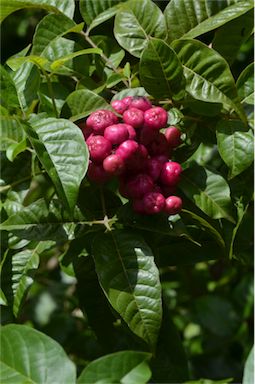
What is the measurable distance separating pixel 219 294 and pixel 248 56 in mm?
592

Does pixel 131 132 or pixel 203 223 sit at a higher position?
pixel 131 132

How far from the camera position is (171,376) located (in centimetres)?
127

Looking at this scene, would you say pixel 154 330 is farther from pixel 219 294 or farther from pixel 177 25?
pixel 219 294

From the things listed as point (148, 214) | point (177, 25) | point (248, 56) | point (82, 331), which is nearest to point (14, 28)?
point (248, 56)

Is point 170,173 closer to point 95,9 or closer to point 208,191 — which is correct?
point 208,191

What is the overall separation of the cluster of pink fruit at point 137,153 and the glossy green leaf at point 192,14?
14cm

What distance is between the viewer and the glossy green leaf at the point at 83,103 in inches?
44.2

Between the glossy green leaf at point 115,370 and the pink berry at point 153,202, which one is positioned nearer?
the glossy green leaf at point 115,370

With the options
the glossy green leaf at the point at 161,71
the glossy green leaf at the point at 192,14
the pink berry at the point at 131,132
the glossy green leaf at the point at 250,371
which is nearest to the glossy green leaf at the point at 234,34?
the glossy green leaf at the point at 192,14

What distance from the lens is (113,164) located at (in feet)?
3.44

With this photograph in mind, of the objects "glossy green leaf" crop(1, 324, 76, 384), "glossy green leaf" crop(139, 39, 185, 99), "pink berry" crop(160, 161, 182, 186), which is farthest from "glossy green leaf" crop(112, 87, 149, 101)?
"glossy green leaf" crop(1, 324, 76, 384)

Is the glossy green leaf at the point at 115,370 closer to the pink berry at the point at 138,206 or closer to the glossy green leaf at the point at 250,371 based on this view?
the glossy green leaf at the point at 250,371

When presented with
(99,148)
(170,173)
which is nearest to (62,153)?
(99,148)

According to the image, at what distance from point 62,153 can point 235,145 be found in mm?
256
